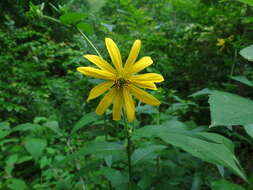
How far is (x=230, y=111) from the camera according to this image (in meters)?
0.44

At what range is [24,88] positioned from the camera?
8.90ft

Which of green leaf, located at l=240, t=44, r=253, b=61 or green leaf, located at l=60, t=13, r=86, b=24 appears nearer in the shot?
green leaf, located at l=240, t=44, r=253, b=61

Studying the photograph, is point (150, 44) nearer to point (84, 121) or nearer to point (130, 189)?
point (84, 121)

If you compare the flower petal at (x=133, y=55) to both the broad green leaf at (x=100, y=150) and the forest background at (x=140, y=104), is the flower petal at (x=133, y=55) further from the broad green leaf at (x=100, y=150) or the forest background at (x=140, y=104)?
the broad green leaf at (x=100, y=150)

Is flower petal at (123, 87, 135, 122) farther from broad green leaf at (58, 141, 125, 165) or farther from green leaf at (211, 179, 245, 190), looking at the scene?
green leaf at (211, 179, 245, 190)

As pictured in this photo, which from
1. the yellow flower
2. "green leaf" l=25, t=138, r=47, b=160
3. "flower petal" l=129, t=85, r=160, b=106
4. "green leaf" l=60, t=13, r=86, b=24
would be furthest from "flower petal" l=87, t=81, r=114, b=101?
"green leaf" l=25, t=138, r=47, b=160

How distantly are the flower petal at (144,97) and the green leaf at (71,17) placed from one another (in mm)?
365

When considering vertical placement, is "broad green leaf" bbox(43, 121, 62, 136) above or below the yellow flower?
below

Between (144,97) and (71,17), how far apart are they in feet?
1.45

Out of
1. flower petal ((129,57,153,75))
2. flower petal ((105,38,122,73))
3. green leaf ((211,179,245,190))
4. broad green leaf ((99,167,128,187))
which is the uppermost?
flower petal ((105,38,122,73))

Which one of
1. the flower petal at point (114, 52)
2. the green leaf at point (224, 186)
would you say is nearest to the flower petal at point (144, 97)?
the flower petal at point (114, 52)

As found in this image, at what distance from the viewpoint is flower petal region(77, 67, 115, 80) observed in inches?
31.3

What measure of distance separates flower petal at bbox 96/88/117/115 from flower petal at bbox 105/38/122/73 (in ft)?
0.35

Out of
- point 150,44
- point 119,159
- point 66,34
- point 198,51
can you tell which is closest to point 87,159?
point 119,159
